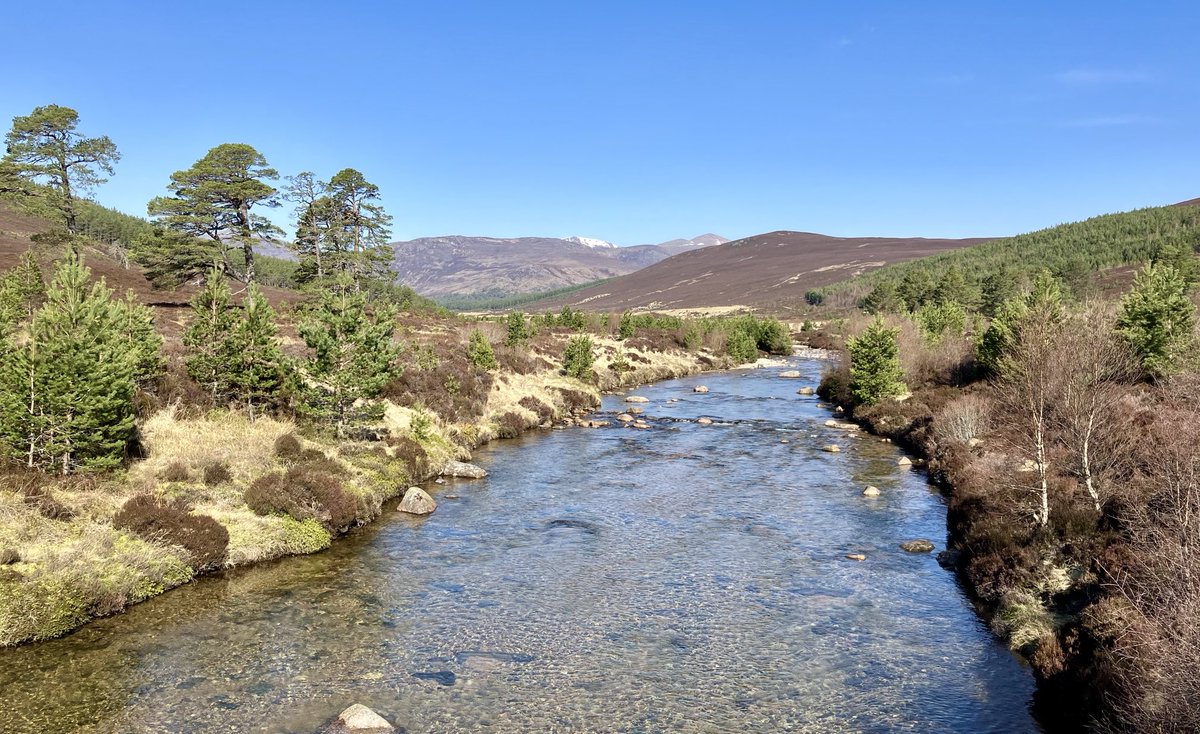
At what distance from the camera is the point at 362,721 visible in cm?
1427

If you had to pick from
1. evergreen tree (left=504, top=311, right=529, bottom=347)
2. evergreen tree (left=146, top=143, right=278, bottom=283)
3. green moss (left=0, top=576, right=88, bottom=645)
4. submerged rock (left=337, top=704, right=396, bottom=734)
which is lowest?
submerged rock (left=337, top=704, right=396, bottom=734)

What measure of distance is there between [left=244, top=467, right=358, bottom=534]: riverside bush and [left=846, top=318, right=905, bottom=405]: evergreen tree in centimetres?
4169

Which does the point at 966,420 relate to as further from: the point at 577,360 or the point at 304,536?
the point at 577,360

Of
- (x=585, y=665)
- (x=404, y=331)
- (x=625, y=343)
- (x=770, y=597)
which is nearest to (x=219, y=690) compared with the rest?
(x=585, y=665)

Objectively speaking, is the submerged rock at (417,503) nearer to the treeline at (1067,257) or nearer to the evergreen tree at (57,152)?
the evergreen tree at (57,152)

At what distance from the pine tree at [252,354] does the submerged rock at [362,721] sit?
21347mm

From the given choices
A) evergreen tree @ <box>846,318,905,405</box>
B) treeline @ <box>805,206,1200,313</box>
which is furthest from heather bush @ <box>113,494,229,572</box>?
treeline @ <box>805,206,1200,313</box>

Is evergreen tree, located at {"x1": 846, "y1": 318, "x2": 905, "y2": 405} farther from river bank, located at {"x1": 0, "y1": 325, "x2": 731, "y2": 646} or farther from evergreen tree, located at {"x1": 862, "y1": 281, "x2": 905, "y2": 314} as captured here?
evergreen tree, located at {"x1": 862, "y1": 281, "x2": 905, "y2": 314}

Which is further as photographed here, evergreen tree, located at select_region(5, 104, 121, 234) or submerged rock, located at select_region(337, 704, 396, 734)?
evergreen tree, located at select_region(5, 104, 121, 234)

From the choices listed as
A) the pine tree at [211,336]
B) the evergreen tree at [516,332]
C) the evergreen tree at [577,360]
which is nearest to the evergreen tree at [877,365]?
the evergreen tree at [577,360]

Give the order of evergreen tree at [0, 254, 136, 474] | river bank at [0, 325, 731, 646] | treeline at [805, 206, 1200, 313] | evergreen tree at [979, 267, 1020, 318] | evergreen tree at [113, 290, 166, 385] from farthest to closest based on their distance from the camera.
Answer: treeline at [805, 206, 1200, 313] < evergreen tree at [979, 267, 1020, 318] < evergreen tree at [113, 290, 166, 385] < evergreen tree at [0, 254, 136, 474] < river bank at [0, 325, 731, 646]

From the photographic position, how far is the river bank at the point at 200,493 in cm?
1845

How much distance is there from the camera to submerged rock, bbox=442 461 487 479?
36312mm

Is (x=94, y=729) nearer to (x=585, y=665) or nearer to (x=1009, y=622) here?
(x=585, y=665)
